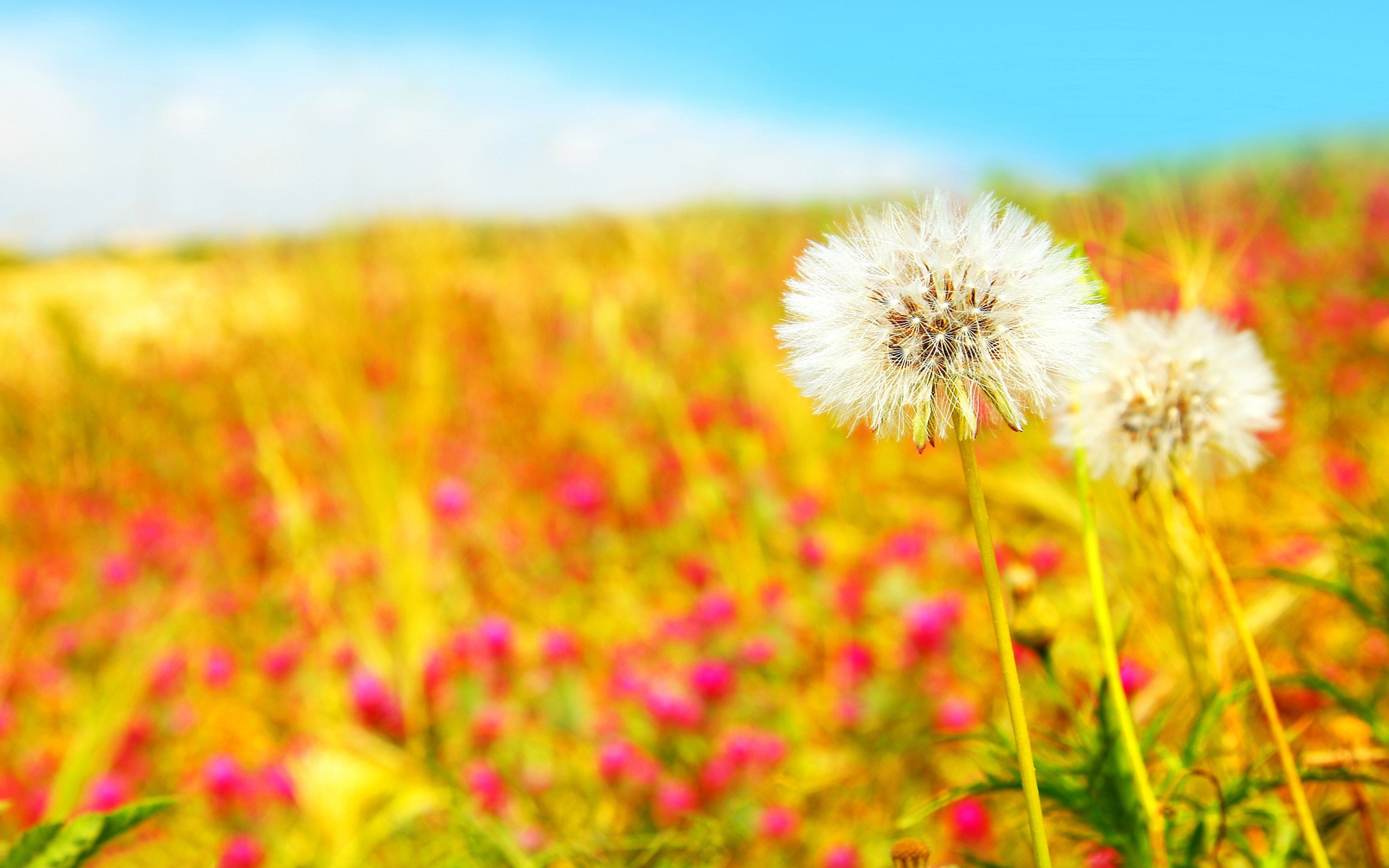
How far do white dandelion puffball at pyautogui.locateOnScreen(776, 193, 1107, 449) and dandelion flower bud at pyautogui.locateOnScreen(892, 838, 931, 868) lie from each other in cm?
29

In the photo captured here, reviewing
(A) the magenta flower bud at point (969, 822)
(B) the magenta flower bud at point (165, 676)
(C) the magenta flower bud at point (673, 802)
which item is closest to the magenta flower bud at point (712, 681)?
(C) the magenta flower bud at point (673, 802)

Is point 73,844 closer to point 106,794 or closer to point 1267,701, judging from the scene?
point 1267,701

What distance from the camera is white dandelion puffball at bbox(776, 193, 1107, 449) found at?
2.25ft

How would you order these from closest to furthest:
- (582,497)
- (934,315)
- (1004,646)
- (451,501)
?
(1004,646) < (934,315) < (451,501) < (582,497)

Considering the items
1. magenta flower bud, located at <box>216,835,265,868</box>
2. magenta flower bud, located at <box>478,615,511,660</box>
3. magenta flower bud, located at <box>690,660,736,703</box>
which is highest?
magenta flower bud, located at <box>478,615,511,660</box>

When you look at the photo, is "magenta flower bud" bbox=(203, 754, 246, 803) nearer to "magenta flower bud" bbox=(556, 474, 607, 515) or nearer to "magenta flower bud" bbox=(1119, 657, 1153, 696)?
"magenta flower bud" bbox=(556, 474, 607, 515)

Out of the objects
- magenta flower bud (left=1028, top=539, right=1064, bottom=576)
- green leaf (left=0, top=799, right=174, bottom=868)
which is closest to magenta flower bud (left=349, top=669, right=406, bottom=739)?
green leaf (left=0, top=799, right=174, bottom=868)

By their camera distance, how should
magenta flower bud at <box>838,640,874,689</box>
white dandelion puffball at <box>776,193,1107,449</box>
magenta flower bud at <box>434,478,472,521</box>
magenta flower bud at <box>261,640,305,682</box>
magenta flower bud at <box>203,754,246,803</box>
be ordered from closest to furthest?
1. white dandelion puffball at <box>776,193,1107,449</box>
2. magenta flower bud at <box>203,754,246,803</box>
3. magenta flower bud at <box>838,640,874,689</box>
4. magenta flower bud at <box>261,640,305,682</box>
5. magenta flower bud at <box>434,478,472,521</box>

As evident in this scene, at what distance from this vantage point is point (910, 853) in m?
0.60

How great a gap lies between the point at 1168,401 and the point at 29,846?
1206 mm

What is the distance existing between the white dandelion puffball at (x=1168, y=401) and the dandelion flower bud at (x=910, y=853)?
1.39 ft

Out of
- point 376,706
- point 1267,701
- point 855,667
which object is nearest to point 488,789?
point 376,706

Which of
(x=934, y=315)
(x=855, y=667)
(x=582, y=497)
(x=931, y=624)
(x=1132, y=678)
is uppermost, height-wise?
(x=934, y=315)

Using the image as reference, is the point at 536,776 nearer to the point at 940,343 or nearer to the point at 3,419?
the point at 940,343
